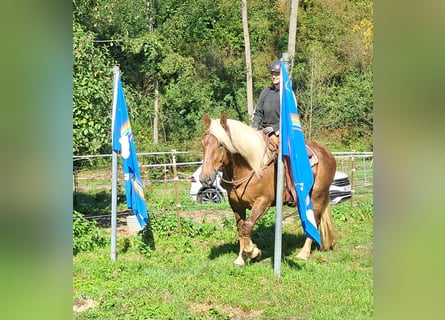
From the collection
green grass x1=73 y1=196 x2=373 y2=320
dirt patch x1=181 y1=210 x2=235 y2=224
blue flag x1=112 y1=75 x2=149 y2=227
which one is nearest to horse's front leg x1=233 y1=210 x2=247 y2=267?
green grass x1=73 y1=196 x2=373 y2=320

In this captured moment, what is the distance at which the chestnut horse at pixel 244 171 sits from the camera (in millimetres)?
5645

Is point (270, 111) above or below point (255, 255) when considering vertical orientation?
above

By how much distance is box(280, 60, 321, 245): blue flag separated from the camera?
5402mm

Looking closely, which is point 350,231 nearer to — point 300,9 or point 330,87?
point 330,87

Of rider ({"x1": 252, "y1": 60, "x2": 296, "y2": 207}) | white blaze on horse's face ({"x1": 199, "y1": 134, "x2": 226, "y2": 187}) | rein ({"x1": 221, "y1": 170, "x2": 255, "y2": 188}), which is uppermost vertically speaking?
rider ({"x1": 252, "y1": 60, "x2": 296, "y2": 207})

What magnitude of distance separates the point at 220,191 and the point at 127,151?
20.0ft

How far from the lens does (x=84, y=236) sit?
7.31 m

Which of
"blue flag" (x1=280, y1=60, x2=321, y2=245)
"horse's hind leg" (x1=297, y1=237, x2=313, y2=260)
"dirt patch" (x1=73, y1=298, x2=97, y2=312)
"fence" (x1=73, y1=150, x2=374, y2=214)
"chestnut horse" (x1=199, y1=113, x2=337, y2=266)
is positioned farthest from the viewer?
"fence" (x1=73, y1=150, x2=374, y2=214)

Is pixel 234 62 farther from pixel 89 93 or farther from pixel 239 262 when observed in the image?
pixel 239 262

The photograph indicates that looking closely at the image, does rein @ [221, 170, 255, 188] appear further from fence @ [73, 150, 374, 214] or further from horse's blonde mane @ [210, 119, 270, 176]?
fence @ [73, 150, 374, 214]

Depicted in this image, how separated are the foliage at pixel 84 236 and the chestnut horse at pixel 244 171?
8.02 feet

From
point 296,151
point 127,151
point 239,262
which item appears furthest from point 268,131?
point 127,151

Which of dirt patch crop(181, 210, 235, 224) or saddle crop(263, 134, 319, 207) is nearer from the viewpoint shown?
saddle crop(263, 134, 319, 207)

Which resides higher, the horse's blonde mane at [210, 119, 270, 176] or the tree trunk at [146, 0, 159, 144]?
the tree trunk at [146, 0, 159, 144]
